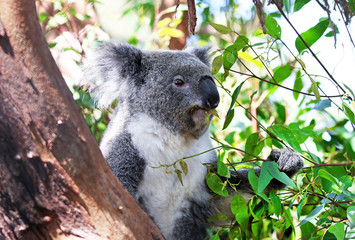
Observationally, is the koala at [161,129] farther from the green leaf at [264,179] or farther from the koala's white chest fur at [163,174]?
the green leaf at [264,179]

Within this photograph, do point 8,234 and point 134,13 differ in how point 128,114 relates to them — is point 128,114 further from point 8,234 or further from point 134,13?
point 134,13

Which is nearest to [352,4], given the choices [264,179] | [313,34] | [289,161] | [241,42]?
[313,34]

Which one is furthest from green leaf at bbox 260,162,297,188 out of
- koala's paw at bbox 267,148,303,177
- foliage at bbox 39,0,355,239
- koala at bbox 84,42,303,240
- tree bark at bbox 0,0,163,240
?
tree bark at bbox 0,0,163,240

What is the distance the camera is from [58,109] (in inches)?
64.8

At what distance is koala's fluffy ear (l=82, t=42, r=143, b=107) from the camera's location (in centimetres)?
288

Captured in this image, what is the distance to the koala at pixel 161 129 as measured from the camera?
266 cm

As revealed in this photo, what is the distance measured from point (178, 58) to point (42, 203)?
1490 millimetres

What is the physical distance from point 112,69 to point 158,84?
34 cm

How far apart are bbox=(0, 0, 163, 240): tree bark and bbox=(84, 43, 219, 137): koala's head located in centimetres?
96

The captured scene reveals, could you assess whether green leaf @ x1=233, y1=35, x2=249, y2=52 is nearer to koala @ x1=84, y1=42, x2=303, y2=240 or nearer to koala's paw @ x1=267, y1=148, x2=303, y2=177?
koala @ x1=84, y1=42, x2=303, y2=240

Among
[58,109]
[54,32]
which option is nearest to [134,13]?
[54,32]

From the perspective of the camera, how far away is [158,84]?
9.18 ft

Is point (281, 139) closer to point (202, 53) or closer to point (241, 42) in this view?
point (241, 42)

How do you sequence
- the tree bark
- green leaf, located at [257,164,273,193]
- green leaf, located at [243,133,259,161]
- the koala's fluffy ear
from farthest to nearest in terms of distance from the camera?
the koala's fluffy ear < green leaf, located at [243,133,259,161] < green leaf, located at [257,164,273,193] < the tree bark
